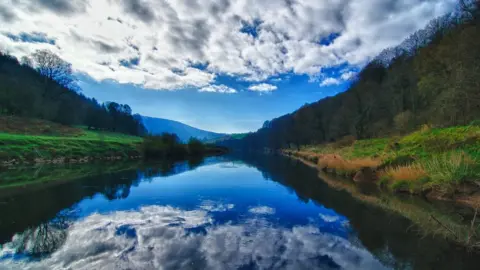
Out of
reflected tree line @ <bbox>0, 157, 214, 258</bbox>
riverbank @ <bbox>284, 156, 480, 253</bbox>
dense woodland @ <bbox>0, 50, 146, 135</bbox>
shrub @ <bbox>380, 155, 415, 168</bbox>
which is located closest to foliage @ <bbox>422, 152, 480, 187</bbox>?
riverbank @ <bbox>284, 156, 480, 253</bbox>

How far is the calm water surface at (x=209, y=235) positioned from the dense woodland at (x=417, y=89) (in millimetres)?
12612

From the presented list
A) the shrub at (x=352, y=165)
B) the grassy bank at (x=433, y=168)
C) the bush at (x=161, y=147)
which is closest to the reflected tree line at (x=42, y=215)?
the grassy bank at (x=433, y=168)

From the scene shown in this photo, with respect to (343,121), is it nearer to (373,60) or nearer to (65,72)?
(373,60)

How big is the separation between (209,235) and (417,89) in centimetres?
3620

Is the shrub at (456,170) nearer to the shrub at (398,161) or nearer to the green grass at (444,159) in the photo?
the green grass at (444,159)

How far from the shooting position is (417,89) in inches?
1284

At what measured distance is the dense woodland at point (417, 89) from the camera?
1733 cm

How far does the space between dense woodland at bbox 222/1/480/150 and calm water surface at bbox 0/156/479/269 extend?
1261 centimetres

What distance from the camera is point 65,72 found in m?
61.5

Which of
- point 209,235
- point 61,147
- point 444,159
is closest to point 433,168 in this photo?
point 444,159

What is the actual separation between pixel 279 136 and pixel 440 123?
3225 inches

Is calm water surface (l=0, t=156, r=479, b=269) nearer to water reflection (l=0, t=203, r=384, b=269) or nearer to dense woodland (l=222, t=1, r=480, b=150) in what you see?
water reflection (l=0, t=203, r=384, b=269)

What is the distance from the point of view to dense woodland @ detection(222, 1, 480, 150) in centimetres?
1733

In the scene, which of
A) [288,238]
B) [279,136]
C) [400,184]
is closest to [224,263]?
[288,238]
